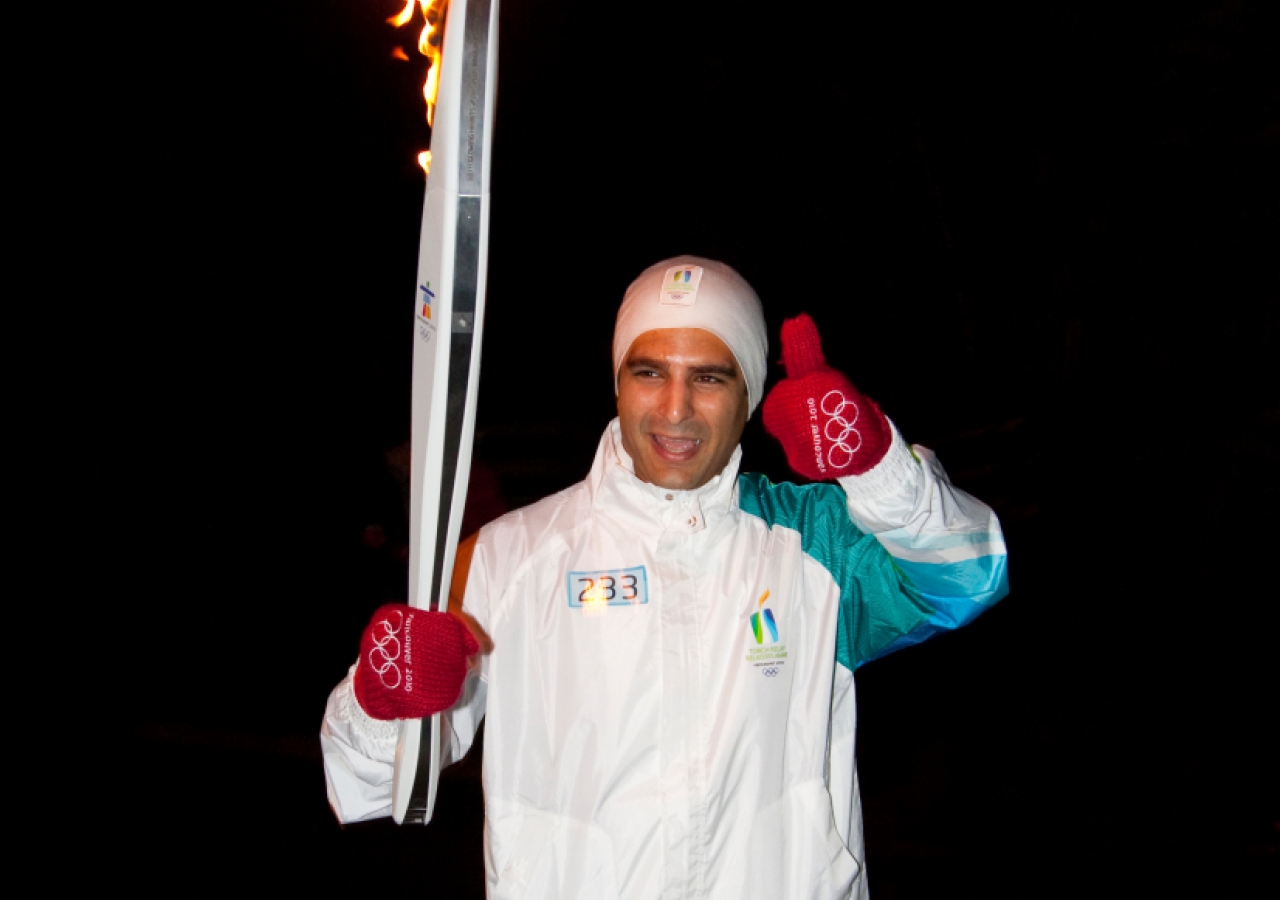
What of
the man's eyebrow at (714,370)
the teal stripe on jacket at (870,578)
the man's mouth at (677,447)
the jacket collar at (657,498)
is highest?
the man's eyebrow at (714,370)

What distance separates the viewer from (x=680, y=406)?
1237 millimetres

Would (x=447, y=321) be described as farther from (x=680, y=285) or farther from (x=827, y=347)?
(x=827, y=347)

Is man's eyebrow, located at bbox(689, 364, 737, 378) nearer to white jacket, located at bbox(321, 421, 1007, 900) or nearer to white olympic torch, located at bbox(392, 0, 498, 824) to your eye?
white jacket, located at bbox(321, 421, 1007, 900)

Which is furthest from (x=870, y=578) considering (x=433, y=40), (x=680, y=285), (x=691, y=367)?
(x=433, y=40)

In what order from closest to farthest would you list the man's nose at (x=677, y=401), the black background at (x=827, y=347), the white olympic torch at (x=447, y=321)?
the white olympic torch at (x=447, y=321), the man's nose at (x=677, y=401), the black background at (x=827, y=347)

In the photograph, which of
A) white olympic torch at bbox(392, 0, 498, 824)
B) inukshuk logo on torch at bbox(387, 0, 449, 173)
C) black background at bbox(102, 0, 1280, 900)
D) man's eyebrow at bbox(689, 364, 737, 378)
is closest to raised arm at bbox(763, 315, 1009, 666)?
man's eyebrow at bbox(689, 364, 737, 378)

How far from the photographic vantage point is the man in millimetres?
1119

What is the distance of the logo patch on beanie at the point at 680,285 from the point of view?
1.30m

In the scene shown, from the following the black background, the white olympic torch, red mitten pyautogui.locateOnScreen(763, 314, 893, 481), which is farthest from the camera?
the black background

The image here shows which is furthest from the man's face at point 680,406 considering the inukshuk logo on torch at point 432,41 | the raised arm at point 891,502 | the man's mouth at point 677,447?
the inukshuk logo on torch at point 432,41

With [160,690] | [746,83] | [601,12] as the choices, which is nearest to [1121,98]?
[746,83]

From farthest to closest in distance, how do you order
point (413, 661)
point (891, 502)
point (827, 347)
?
point (827, 347) < point (891, 502) < point (413, 661)

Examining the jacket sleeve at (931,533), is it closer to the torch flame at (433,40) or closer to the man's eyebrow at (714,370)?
the man's eyebrow at (714,370)

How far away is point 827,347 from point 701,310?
5.56 feet
